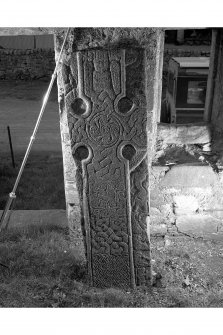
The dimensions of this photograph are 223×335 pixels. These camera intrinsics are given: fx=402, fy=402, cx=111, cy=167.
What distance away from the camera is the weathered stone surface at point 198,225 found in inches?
155

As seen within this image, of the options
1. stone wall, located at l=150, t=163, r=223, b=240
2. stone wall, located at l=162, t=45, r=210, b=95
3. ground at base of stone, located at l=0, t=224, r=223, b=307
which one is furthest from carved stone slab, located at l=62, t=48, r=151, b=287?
stone wall, located at l=162, t=45, r=210, b=95

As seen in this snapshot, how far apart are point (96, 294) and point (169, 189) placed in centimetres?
125

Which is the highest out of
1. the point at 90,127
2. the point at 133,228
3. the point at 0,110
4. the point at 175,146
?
the point at 90,127

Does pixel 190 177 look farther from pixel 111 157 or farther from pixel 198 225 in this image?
pixel 111 157

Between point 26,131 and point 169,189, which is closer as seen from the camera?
point 169,189

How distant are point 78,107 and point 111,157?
1.34ft

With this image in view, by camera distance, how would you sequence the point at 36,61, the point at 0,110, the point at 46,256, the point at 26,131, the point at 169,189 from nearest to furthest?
the point at 46,256, the point at 169,189, the point at 26,131, the point at 0,110, the point at 36,61

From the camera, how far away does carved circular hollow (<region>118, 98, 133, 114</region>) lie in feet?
8.57

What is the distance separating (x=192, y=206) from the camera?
3.87 metres

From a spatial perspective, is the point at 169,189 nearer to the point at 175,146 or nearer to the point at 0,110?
the point at 175,146

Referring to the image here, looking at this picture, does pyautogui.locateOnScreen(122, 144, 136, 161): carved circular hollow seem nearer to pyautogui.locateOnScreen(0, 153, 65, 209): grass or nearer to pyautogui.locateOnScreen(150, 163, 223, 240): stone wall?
pyautogui.locateOnScreen(150, 163, 223, 240): stone wall

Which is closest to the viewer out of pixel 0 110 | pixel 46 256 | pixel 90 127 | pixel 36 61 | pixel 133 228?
pixel 90 127

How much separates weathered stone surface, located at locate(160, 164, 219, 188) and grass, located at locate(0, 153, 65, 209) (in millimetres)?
1604

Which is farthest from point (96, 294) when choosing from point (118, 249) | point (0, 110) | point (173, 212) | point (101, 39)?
point (0, 110)
